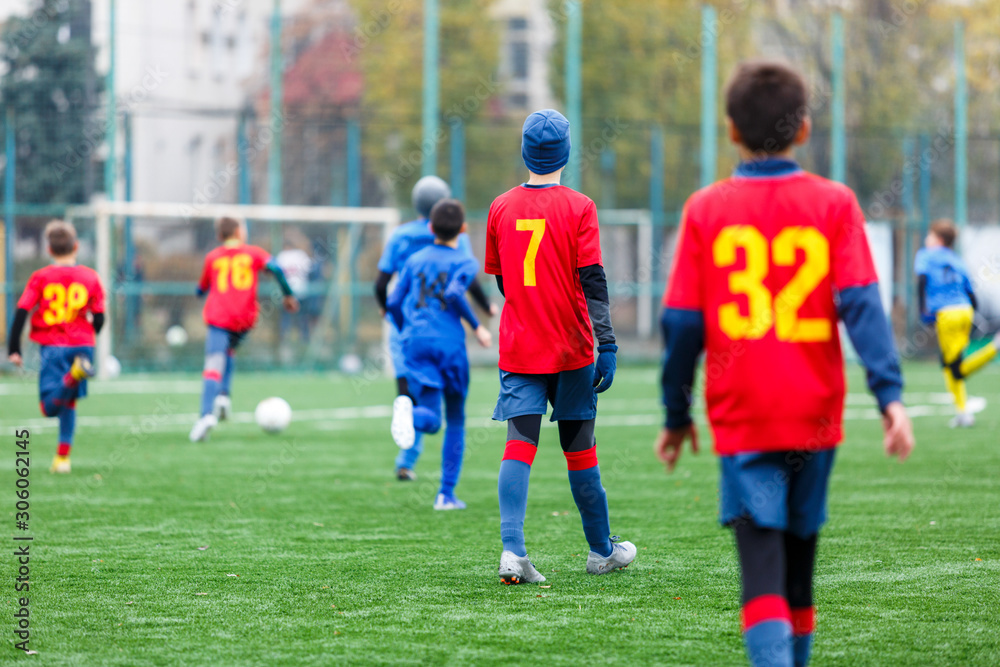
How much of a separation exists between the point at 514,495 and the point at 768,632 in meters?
2.22

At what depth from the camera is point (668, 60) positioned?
29547mm

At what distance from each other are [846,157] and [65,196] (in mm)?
17184

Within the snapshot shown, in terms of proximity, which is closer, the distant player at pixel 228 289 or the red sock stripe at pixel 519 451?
the red sock stripe at pixel 519 451

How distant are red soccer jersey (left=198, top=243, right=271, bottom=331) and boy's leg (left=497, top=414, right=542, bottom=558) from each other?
6572mm

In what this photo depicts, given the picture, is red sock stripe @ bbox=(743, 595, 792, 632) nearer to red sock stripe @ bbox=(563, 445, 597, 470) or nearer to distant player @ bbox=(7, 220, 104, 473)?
red sock stripe @ bbox=(563, 445, 597, 470)

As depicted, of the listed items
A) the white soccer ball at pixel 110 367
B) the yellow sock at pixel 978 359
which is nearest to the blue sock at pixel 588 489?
the yellow sock at pixel 978 359

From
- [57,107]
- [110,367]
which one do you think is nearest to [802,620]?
[110,367]

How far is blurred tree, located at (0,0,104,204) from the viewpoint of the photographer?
21.1 metres

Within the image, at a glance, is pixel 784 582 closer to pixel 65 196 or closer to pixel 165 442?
pixel 165 442

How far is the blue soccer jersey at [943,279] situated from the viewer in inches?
465

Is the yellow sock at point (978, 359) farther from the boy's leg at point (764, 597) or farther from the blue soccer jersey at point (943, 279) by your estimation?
the boy's leg at point (764, 597)

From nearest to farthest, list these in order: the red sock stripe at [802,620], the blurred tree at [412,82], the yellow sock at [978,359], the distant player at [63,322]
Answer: the red sock stripe at [802,620] → the distant player at [63,322] → the yellow sock at [978,359] → the blurred tree at [412,82]

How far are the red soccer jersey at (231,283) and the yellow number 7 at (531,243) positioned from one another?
654 centimetres

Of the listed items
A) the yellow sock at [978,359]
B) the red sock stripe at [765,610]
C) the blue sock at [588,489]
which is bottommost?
the yellow sock at [978,359]
